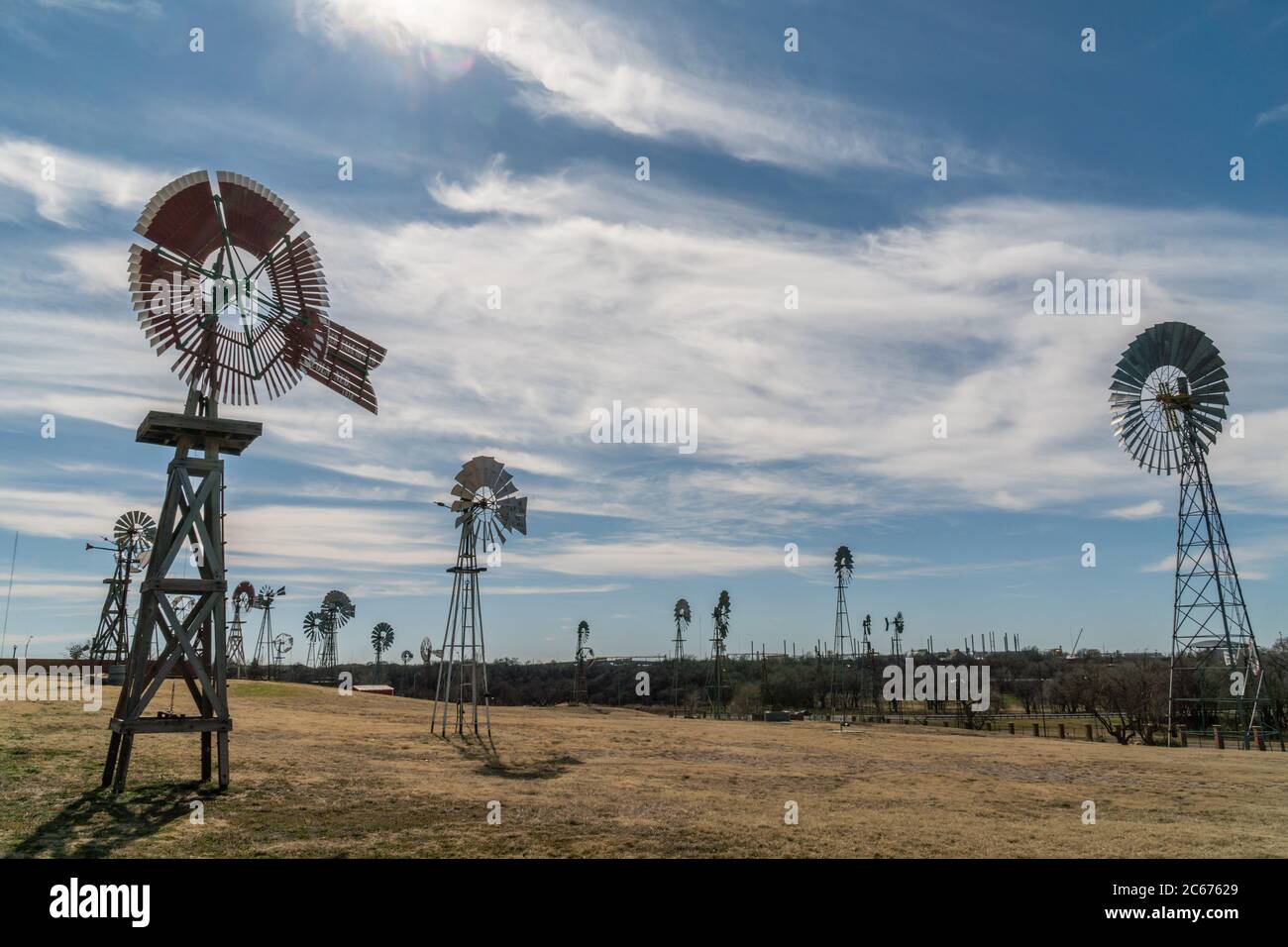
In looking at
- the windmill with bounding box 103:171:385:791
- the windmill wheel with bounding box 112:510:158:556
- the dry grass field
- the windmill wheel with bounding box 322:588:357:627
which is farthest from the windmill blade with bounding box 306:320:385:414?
the windmill wheel with bounding box 322:588:357:627

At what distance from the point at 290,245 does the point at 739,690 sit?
72323mm

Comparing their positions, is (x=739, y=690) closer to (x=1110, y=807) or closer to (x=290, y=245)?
(x=1110, y=807)

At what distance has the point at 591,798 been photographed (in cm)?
1648

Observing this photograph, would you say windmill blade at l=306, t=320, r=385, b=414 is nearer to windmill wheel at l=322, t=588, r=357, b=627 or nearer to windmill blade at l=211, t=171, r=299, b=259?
windmill blade at l=211, t=171, r=299, b=259

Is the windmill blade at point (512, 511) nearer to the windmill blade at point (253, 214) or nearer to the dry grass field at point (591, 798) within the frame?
the dry grass field at point (591, 798)

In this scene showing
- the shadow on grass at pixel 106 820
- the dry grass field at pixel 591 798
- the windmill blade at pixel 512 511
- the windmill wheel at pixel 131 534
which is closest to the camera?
the shadow on grass at pixel 106 820

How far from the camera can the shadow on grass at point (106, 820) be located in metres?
10.5

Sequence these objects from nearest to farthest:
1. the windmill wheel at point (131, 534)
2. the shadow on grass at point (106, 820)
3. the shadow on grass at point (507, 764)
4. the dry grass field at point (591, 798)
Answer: the shadow on grass at point (106, 820) → the dry grass field at point (591, 798) → the shadow on grass at point (507, 764) → the windmill wheel at point (131, 534)

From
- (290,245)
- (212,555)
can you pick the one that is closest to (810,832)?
(212,555)

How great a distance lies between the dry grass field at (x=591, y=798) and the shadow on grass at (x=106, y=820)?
0.16ft

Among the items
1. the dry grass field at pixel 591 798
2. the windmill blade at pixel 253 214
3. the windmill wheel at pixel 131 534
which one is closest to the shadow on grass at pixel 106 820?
the dry grass field at pixel 591 798

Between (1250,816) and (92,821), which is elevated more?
(92,821)

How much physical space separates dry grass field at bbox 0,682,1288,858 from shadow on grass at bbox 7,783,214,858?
0.05 m
